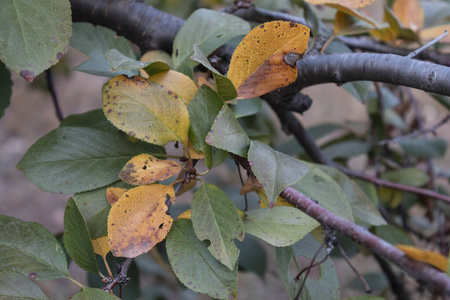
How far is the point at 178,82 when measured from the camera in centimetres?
39

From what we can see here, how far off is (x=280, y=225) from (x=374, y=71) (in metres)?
0.18

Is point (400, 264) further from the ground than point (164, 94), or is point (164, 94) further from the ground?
point (164, 94)

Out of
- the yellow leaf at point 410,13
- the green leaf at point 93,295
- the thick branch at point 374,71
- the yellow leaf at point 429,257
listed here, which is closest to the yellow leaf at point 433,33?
the yellow leaf at point 410,13

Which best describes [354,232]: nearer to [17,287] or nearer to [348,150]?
[17,287]

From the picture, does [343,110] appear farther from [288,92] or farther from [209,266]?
[209,266]

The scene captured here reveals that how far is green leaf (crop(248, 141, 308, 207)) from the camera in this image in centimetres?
30

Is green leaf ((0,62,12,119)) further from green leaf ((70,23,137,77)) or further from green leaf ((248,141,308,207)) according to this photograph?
green leaf ((248,141,308,207))

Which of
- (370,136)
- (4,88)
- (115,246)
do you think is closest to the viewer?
(115,246)

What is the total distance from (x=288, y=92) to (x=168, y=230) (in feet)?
0.79

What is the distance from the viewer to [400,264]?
0.35 meters

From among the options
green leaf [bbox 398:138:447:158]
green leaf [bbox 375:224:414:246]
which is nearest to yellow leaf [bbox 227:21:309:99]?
green leaf [bbox 375:224:414:246]

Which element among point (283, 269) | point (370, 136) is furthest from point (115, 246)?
point (370, 136)

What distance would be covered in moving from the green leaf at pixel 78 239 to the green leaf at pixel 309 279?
0.18 meters

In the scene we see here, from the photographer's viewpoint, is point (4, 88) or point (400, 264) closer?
point (400, 264)
